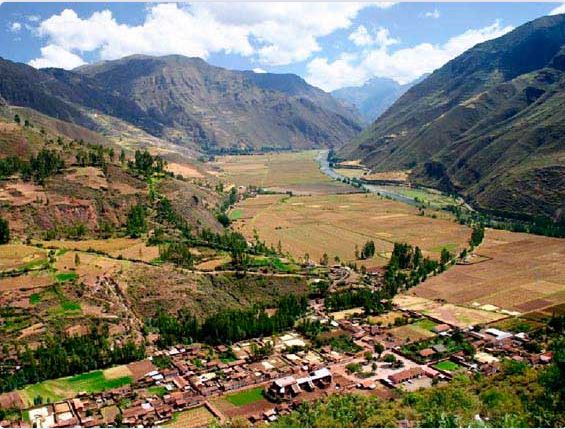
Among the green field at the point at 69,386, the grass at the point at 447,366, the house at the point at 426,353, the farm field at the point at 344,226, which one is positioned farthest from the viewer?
the farm field at the point at 344,226

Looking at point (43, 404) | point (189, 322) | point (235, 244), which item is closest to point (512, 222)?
point (235, 244)

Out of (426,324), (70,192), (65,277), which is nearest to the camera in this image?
(426,324)

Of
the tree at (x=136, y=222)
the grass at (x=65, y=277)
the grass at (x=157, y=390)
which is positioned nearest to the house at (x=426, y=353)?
the grass at (x=157, y=390)

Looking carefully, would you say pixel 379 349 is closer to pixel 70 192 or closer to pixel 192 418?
pixel 192 418

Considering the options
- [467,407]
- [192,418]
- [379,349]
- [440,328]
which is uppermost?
[467,407]

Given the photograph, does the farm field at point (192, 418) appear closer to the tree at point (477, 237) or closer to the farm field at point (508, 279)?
the farm field at point (508, 279)

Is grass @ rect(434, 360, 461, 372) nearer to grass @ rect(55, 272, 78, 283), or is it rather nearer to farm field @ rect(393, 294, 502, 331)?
farm field @ rect(393, 294, 502, 331)

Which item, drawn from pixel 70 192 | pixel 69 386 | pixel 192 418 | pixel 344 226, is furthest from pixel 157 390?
pixel 344 226
